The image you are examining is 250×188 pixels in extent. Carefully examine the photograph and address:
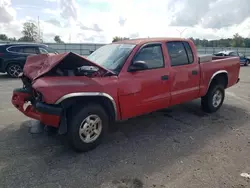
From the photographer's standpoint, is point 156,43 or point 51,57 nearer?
point 51,57

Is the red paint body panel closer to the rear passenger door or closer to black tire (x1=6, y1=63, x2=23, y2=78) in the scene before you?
the rear passenger door

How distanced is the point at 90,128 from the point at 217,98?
12.5ft

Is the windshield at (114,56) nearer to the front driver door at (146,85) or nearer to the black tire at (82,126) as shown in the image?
the front driver door at (146,85)

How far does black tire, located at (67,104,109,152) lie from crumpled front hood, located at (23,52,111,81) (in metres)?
0.68

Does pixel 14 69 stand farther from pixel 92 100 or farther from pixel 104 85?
pixel 104 85

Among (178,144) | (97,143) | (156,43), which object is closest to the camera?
(97,143)

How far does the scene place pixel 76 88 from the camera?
3.35 metres

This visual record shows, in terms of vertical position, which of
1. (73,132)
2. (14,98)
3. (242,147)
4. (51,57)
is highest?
(51,57)

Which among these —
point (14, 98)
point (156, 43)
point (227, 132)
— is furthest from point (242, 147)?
point (14, 98)

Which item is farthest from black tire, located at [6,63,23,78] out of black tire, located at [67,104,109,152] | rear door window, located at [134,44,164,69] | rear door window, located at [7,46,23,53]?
black tire, located at [67,104,109,152]

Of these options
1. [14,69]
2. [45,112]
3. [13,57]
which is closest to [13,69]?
[14,69]

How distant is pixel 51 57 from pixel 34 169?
5.89 feet

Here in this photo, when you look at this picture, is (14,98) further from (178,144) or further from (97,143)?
(178,144)

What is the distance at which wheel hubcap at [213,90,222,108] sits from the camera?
5.88m
